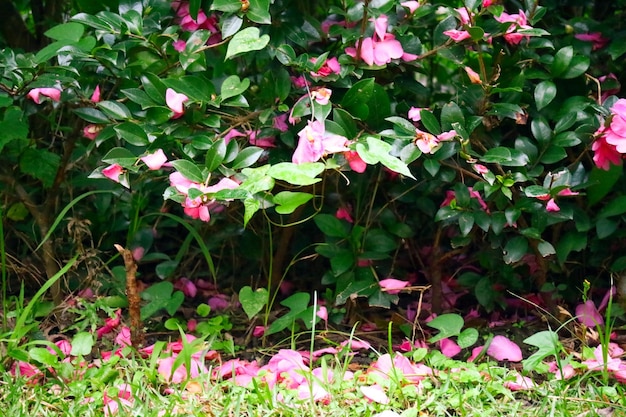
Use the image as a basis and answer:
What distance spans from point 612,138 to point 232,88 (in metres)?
0.85

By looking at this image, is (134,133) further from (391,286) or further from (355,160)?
(391,286)

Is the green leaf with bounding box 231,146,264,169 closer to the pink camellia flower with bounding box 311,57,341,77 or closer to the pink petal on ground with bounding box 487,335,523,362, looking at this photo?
A: the pink camellia flower with bounding box 311,57,341,77

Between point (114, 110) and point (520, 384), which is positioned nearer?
point (520, 384)

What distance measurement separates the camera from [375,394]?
1.61 m

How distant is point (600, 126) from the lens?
5.81ft

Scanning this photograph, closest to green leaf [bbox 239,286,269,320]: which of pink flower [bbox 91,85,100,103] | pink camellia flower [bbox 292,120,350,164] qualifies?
pink camellia flower [bbox 292,120,350,164]

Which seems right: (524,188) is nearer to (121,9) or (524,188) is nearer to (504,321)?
(504,321)

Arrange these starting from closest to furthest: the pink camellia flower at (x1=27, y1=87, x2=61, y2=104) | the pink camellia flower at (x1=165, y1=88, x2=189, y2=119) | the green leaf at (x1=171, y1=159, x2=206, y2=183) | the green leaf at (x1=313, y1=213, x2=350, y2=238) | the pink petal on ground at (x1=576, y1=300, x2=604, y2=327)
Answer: the green leaf at (x1=171, y1=159, x2=206, y2=183), the pink camellia flower at (x1=165, y1=88, x2=189, y2=119), the pink camellia flower at (x1=27, y1=87, x2=61, y2=104), the pink petal on ground at (x1=576, y1=300, x2=604, y2=327), the green leaf at (x1=313, y1=213, x2=350, y2=238)

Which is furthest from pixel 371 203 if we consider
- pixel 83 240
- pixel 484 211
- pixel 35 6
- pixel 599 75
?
pixel 35 6

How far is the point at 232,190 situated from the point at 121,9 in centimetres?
62

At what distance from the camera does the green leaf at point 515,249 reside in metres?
1.85

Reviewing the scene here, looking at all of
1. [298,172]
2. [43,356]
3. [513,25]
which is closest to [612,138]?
[513,25]

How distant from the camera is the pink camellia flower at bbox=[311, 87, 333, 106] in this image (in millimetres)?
1681

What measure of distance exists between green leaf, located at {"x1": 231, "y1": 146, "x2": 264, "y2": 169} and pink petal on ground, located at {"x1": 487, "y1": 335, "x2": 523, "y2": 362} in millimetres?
745
